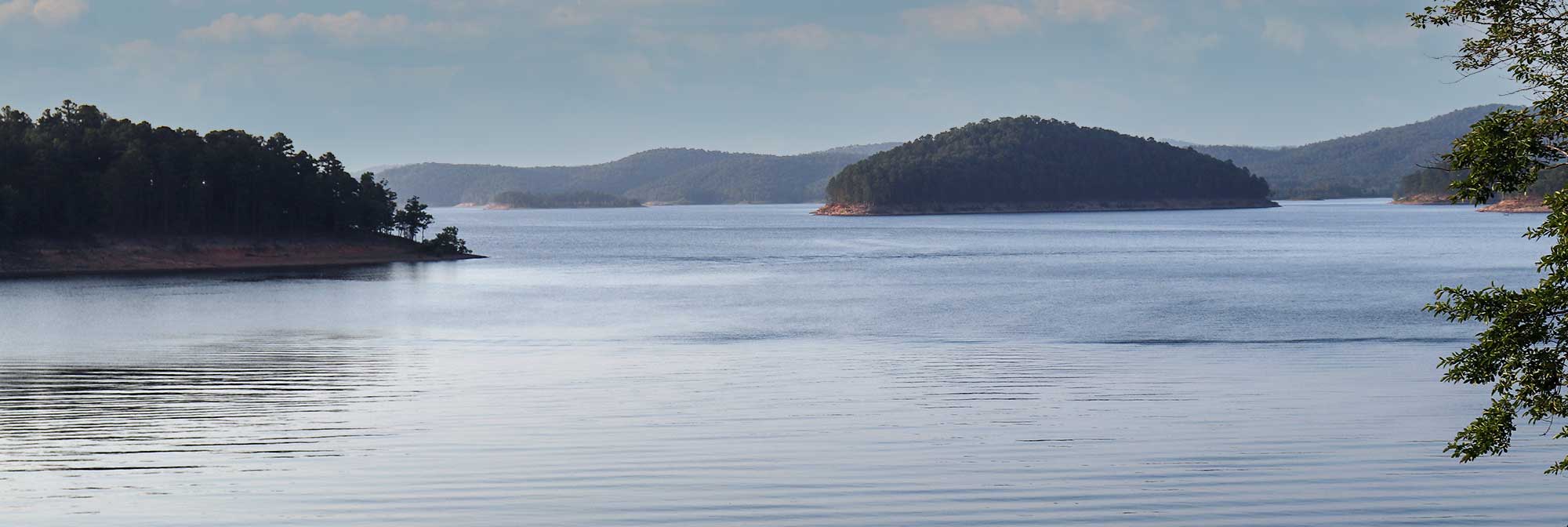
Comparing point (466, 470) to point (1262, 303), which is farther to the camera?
point (1262, 303)

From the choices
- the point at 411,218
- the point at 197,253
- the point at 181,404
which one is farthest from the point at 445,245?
the point at 181,404

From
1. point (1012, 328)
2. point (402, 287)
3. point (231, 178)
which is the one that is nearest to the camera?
point (1012, 328)

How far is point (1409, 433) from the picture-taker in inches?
749

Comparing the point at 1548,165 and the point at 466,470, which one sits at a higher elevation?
the point at 1548,165

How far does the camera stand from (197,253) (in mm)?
83562

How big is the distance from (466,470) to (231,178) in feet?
264

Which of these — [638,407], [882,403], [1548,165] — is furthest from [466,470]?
[1548,165]

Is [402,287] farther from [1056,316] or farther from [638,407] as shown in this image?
[638,407]

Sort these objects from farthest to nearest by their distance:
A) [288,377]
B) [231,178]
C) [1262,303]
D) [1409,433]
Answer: [231,178], [1262,303], [288,377], [1409,433]

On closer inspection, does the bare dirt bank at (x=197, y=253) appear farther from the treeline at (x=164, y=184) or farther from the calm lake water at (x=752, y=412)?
the calm lake water at (x=752, y=412)

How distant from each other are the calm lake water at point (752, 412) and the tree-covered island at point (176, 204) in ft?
92.7

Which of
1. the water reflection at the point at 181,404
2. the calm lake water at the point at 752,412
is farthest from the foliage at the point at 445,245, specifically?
the water reflection at the point at 181,404

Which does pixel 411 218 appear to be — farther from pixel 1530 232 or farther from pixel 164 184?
pixel 1530 232

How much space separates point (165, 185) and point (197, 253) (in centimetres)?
624
